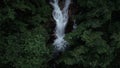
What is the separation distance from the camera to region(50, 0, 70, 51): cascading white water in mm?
12539

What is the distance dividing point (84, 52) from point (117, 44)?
1315mm

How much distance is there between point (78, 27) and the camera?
1196 cm

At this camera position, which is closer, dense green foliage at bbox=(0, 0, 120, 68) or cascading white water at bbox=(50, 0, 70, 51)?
dense green foliage at bbox=(0, 0, 120, 68)

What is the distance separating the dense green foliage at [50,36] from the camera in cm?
1106

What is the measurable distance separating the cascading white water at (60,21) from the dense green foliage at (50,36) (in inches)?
13.5

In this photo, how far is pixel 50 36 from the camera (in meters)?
12.6

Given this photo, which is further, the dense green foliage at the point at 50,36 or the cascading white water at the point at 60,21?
the cascading white water at the point at 60,21

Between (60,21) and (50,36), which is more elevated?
(60,21)

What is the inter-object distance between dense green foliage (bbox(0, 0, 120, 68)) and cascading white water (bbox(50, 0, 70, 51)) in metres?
0.34

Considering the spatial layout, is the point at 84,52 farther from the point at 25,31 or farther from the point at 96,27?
the point at 25,31

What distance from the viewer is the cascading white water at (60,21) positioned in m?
12.5

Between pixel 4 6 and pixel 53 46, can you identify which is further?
pixel 53 46

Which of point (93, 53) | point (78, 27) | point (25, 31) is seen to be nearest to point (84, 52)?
point (93, 53)

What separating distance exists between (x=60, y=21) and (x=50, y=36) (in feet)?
2.91
